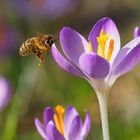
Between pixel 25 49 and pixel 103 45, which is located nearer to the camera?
pixel 103 45

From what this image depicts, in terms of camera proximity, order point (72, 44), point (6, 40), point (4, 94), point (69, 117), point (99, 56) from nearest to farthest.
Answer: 1. point (99, 56)
2. point (72, 44)
3. point (69, 117)
4. point (4, 94)
5. point (6, 40)

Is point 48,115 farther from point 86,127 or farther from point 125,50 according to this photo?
point 125,50

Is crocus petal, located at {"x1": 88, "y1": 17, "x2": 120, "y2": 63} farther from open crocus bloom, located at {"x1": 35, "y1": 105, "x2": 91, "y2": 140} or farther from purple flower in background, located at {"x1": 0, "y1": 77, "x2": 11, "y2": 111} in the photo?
purple flower in background, located at {"x1": 0, "y1": 77, "x2": 11, "y2": 111}

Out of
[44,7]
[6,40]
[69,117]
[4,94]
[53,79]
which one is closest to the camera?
[69,117]

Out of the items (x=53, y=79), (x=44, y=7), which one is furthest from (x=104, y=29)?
(x=44, y=7)

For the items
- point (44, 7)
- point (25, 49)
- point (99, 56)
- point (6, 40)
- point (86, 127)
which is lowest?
point (86, 127)

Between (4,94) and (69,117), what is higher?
(4,94)
